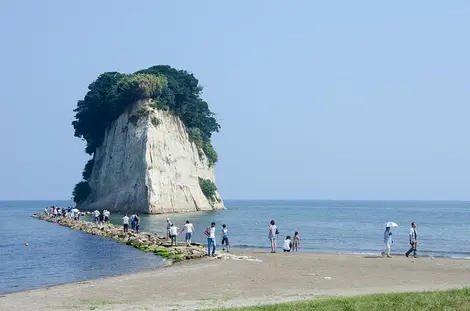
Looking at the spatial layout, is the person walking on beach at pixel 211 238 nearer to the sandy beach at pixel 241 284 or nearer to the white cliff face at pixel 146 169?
the sandy beach at pixel 241 284

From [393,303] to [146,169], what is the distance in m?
82.1

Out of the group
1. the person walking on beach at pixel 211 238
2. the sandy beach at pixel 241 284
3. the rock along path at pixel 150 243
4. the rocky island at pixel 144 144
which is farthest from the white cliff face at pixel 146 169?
the sandy beach at pixel 241 284

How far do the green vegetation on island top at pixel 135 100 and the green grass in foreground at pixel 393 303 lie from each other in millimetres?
84267

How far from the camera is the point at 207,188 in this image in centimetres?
11975

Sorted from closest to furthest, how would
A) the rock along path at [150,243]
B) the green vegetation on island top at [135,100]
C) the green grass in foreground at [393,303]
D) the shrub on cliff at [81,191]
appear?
1. the green grass in foreground at [393,303]
2. the rock along path at [150,243]
3. the green vegetation on island top at [135,100]
4. the shrub on cliff at [81,191]

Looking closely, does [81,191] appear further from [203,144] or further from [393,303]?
[393,303]

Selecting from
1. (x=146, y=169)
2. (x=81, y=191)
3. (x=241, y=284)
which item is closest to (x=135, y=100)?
(x=146, y=169)

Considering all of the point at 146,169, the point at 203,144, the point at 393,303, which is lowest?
the point at 393,303

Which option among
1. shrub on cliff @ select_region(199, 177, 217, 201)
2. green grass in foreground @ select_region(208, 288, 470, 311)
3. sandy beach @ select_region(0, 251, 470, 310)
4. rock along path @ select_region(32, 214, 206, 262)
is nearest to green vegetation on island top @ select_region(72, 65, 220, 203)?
shrub on cliff @ select_region(199, 177, 217, 201)

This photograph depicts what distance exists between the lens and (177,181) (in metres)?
106

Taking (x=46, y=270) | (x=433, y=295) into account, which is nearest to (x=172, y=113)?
(x=46, y=270)

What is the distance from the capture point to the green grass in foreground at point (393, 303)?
16859 mm

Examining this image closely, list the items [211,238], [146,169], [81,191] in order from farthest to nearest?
[81,191]
[146,169]
[211,238]

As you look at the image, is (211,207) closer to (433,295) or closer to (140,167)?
(140,167)
